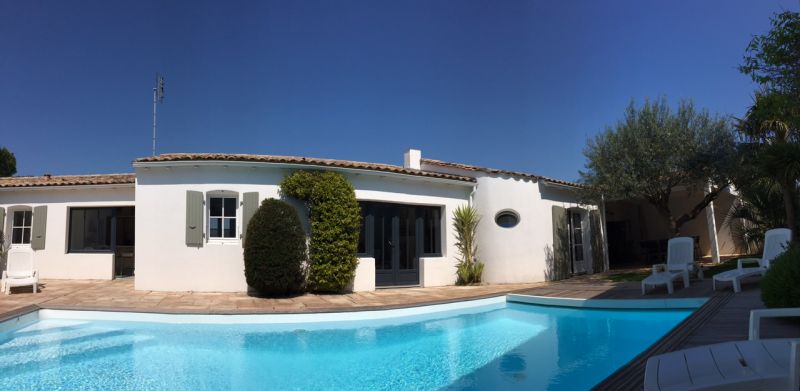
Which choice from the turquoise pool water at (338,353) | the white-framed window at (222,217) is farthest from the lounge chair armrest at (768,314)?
the white-framed window at (222,217)

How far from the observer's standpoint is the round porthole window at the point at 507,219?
14609mm

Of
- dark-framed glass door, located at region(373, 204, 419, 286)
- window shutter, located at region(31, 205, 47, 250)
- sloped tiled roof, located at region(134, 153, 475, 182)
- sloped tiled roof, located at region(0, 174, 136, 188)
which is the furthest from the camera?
window shutter, located at region(31, 205, 47, 250)

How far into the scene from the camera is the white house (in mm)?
11359

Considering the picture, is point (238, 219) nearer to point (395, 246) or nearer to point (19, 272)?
point (395, 246)

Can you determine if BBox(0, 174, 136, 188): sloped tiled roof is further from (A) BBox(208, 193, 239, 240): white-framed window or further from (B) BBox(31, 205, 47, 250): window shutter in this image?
(A) BBox(208, 193, 239, 240): white-framed window

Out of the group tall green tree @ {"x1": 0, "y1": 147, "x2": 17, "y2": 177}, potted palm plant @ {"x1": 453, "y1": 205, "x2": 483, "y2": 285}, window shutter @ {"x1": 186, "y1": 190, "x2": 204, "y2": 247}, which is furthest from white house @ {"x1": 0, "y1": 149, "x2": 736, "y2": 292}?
tall green tree @ {"x1": 0, "y1": 147, "x2": 17, "y2": 177}

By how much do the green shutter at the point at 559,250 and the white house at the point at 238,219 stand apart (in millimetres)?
38

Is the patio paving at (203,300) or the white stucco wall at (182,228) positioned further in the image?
the white stucco wall at (182,228)

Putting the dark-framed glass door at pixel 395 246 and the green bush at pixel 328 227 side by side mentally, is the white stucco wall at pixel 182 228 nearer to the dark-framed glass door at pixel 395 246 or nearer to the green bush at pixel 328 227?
the green bush at pixel 328 227

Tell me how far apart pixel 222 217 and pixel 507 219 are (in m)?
8.68

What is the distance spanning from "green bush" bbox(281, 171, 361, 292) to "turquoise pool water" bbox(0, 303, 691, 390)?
7.42 ft

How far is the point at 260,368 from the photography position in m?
6.34

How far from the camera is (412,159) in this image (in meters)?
16.6

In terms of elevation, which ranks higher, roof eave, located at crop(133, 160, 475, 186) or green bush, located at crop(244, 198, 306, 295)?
roof eave, located at crop(133, 160, 475, 186)
